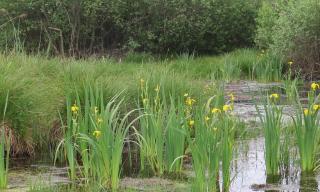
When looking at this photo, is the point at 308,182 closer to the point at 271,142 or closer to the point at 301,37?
the point at 271,142

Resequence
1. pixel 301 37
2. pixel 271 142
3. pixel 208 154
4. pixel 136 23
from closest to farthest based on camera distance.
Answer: pixel 208 154, pixel 271 142, pixel 301 37, pixel 136 23

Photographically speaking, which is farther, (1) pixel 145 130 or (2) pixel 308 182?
(1) pixel 145 130

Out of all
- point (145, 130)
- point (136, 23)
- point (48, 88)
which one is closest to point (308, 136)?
point (145, 130)

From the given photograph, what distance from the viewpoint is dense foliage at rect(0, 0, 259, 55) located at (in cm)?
1934

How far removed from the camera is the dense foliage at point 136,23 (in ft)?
63.5

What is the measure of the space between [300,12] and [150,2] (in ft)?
17.2

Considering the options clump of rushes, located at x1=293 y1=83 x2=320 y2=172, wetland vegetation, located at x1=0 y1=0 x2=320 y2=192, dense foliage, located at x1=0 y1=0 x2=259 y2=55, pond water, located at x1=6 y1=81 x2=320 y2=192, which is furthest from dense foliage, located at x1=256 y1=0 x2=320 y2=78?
clump of rushes, located at x1=293 y1=83 x2=320 y2=172

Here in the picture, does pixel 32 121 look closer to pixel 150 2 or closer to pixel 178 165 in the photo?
pixel 178 165

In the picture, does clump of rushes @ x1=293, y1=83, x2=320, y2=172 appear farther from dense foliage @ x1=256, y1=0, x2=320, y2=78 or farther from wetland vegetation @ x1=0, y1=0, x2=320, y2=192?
dense foliage @ x1=256, y1=0, x2=320, y2=78

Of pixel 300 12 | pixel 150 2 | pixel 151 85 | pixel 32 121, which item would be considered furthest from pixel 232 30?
pixel 32 121

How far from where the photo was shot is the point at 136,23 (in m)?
→ 20.1

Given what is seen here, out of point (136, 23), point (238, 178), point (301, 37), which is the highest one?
point (136, 23)

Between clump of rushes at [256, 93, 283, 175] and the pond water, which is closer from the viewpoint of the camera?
the pond water

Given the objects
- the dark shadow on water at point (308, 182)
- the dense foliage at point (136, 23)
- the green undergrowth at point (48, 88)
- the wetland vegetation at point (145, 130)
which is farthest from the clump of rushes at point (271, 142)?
the dense foliage at point (136, 23)
